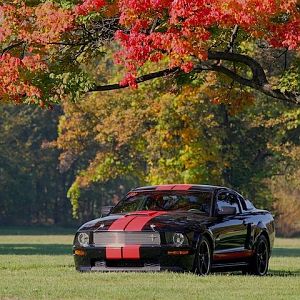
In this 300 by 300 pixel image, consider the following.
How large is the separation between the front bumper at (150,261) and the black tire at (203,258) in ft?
0.62

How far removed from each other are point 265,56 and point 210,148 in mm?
7180

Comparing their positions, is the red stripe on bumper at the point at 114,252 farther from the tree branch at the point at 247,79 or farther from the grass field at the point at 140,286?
the tree branch at the point at 247,79

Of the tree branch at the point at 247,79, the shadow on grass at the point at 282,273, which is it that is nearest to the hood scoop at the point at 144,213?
the shadow on grass at the point at 282,273

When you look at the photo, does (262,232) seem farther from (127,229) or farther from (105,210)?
(127,229)

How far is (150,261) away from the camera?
19656 mm

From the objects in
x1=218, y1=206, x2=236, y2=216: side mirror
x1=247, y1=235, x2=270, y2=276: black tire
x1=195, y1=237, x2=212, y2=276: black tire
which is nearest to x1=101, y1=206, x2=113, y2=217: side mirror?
x1=218, y1=206, x2=236, y2=216: side mirror

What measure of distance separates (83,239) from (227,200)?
2975mm

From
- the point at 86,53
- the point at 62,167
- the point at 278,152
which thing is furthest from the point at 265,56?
the point at 62,167

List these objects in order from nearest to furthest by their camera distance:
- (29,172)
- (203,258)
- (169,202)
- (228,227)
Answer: (203,258), (228,227), (169,202), (29,172)

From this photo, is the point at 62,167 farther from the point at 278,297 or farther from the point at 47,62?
the point at 278,297

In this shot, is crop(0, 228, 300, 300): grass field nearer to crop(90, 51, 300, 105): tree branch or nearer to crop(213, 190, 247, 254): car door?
crop(213, 190, 247, 254): car door

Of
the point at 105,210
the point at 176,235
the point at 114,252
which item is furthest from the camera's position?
the point at 105,210

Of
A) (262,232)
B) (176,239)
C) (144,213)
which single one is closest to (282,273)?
(262,232)

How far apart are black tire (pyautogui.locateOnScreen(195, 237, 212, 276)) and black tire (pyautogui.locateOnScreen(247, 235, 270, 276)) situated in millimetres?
1650
